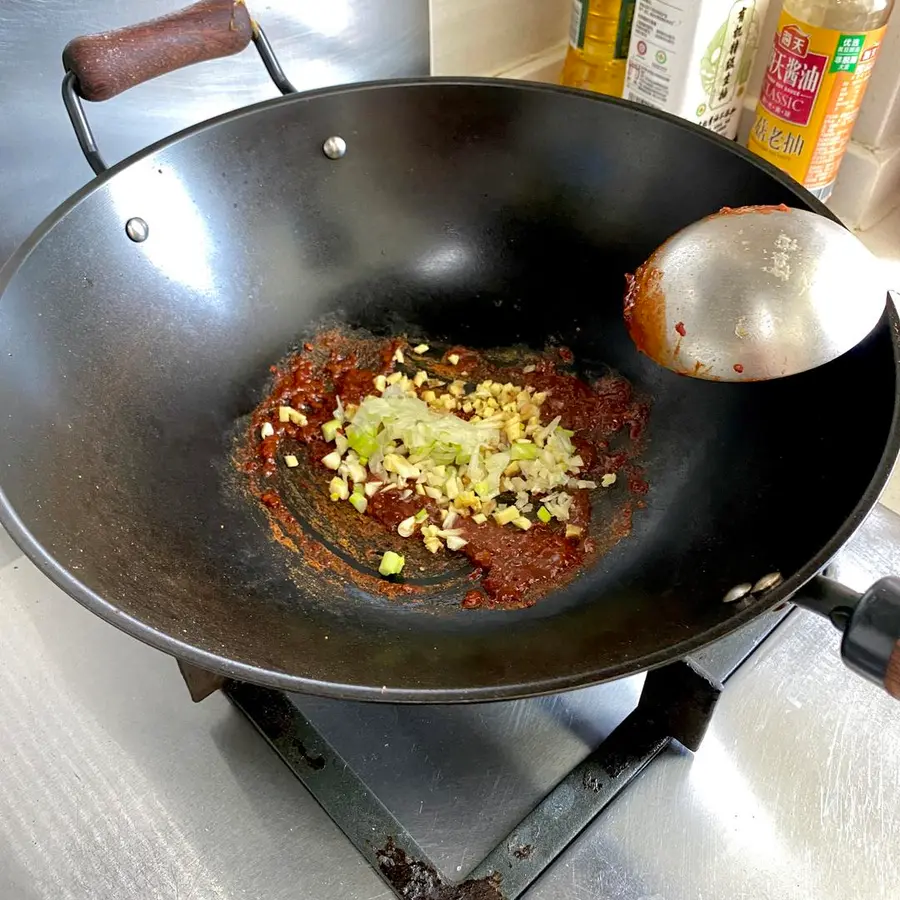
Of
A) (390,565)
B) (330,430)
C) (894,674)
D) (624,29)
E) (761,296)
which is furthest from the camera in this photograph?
(624,29)

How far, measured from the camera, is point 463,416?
81 centimetres

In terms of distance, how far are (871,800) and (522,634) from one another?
0.98 feet

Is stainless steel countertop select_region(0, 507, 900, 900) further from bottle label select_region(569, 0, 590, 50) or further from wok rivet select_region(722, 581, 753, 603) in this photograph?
bottle label select_region(569, 0, 590, 50)

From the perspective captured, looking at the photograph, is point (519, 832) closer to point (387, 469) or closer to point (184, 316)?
point (387, 469)

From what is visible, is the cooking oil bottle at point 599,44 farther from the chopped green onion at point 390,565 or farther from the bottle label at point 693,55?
the chopped green onion at point 390,565

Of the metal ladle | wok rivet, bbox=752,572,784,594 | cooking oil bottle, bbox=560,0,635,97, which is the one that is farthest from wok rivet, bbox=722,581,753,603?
cooking oil bottle, bbox=560,0,635,97

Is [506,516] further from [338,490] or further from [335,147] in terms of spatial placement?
[335,147]

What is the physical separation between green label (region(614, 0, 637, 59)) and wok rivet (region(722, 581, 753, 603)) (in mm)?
624

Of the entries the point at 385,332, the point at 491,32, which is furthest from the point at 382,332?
the point at 491,32

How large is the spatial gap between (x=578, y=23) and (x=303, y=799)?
2.67ft

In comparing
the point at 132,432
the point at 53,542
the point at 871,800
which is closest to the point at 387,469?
the point at 132,432

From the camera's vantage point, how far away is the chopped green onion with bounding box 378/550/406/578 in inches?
26.5

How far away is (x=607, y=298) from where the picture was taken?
32.0 inches

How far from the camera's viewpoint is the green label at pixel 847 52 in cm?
75
